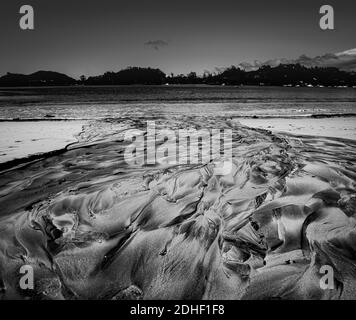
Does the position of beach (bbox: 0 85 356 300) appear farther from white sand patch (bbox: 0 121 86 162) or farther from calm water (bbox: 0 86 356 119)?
calm water (bbox: 0 86 356 119)

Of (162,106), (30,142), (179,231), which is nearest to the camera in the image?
(179,231)

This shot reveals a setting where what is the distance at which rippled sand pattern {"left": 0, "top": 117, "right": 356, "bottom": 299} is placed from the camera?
8.97ft

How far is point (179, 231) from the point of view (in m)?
3.63

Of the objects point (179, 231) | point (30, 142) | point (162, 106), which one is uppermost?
point (162, 106)

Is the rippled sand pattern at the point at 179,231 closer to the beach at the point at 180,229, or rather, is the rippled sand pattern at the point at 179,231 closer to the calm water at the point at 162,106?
the beach at the point at 180,229

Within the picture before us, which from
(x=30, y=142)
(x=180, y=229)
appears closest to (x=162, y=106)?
(x=30, y=142)

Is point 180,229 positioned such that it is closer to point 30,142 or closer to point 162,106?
point 30,142

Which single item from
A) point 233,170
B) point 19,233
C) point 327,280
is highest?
point 233,170
